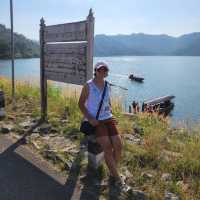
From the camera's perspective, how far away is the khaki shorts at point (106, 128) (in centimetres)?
421

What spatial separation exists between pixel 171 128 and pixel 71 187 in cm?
398

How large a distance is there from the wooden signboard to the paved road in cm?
207

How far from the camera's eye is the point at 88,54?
619 centimetres

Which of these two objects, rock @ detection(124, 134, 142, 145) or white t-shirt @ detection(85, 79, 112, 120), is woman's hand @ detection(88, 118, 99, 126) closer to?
white t-shirt @ detection(85, 79, 112, 120)

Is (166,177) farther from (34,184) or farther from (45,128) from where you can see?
(45,128)

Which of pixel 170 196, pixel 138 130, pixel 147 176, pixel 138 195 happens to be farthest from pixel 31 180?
pixel 138 130

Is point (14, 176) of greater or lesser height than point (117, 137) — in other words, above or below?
below

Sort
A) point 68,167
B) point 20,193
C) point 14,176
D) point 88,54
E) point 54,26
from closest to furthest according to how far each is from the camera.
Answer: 1. point 20,193
2. point 14,176
3. point 68,167
4. point 88,54
5. point 54,26

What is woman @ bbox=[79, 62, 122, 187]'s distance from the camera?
4196mm

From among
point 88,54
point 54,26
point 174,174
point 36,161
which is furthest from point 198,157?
point 54,26

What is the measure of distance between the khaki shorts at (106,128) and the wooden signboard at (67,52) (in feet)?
6.84

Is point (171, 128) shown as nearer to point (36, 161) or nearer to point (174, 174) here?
point (174, 174)

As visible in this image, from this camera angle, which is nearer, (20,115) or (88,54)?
(88,54)

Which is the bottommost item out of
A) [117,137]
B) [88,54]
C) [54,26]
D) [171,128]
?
[171,128]
